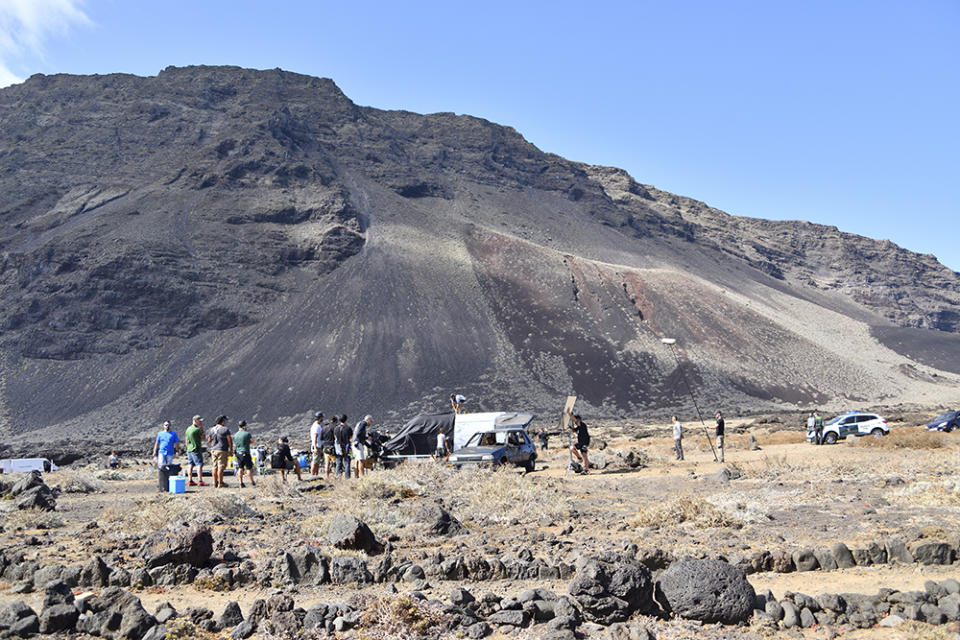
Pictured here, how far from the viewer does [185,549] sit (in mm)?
8422

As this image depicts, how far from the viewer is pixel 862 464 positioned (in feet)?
61.9

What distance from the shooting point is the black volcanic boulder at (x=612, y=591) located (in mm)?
6566

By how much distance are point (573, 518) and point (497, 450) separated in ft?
28.1

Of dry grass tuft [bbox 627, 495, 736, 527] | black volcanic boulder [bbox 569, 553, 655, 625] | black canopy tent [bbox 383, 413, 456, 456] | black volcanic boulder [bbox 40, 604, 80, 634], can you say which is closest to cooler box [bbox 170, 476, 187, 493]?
black canopy tent [bbox 383, 413, 456, 456]

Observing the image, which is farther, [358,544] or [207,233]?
[207,233]

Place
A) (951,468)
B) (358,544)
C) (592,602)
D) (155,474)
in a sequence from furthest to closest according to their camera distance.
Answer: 1. (155,474)
2. (951,468)
3. (358,544)
4. (592,602)

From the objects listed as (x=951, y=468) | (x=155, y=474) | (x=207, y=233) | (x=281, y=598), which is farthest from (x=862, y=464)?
(x=207, y=233)

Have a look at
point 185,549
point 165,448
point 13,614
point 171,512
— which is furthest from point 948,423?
point 13,614

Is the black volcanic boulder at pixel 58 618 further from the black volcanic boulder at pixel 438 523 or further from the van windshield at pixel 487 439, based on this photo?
the van windshield at pixel 487 439

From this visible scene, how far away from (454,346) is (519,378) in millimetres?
7012

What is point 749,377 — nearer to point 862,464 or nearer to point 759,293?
point 759,293

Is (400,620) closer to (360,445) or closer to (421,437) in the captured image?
(360,445)

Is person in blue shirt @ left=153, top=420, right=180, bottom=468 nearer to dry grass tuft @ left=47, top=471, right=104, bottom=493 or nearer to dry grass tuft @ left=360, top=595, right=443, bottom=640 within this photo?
dry grass tuft @ left=47, top=471, right=104, bottom=493

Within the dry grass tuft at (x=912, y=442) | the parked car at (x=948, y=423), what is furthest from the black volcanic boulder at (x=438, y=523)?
the parked car at (x=948, y=423)
